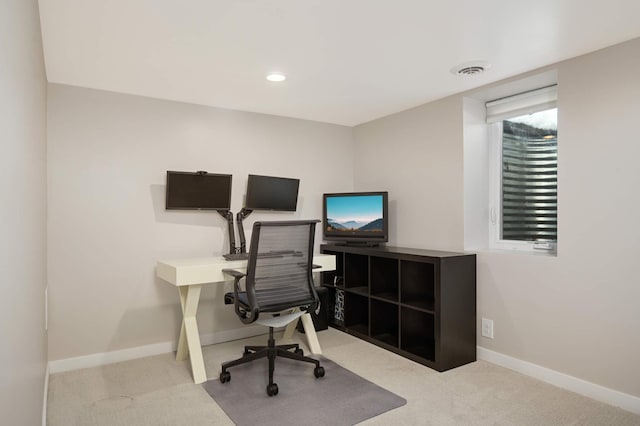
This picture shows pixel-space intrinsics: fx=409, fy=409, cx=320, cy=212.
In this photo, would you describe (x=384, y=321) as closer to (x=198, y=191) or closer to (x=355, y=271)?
(x=355, y=271)

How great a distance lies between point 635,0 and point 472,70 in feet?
3.35

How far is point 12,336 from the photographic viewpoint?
1.01 meters

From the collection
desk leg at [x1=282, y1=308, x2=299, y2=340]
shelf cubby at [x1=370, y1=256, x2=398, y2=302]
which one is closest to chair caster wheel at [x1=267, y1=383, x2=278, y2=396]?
desk leg at [x1=282, y1=308, x2=299, y2=340]

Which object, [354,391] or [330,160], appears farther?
[330,160]

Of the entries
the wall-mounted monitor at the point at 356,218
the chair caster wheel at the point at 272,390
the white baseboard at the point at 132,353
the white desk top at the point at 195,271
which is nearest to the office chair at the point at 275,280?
the chair caster wheel at the point at 272,390

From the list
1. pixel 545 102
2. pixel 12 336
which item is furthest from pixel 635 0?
pixel 12 336

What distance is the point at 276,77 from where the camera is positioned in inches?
119

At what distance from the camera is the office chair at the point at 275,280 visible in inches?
108

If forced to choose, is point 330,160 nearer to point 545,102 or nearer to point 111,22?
point 545,102

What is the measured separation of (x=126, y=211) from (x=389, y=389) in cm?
248

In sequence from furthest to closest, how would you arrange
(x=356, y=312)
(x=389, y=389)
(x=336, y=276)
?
1. (x=336, y=276)
2. (x=356, y=312)
3. (x=389, y=389)

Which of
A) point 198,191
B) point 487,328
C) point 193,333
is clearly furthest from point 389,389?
point 198,191

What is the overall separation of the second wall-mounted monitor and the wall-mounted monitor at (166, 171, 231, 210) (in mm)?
230

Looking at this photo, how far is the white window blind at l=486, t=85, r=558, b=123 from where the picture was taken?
3.11 m
